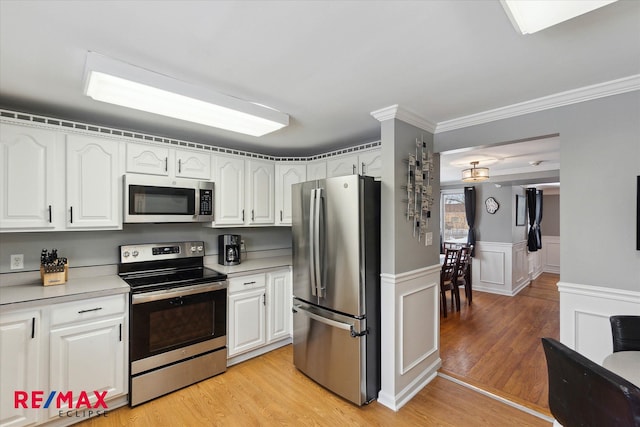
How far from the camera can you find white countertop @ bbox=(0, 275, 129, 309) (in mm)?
1881

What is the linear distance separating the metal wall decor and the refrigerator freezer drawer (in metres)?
0.95

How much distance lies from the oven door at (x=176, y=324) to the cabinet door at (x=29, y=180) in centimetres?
89

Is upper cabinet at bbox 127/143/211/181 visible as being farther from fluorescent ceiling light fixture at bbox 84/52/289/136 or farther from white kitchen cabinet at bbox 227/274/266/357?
white kitchen cabinet at bbox 227/274/266/357

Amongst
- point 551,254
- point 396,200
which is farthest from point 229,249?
point 551,254

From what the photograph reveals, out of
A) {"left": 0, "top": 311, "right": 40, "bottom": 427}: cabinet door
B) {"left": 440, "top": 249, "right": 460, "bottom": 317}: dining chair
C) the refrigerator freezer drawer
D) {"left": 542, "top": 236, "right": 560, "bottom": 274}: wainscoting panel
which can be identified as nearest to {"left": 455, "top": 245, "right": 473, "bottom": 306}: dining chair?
{"left": 440, "top": 249, "right": 460, "bottom": 317}: dining chair

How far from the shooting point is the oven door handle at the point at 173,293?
226 cm

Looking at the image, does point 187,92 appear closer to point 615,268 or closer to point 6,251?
point 6,251

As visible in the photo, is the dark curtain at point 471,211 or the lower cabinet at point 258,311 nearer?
the lower cabinet at point 258,311

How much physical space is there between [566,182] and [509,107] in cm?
67

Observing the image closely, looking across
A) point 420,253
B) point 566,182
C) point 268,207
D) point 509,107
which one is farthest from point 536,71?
point 268,207

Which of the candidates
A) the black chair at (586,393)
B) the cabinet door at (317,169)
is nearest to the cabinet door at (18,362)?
the cabinet door at (317,169)

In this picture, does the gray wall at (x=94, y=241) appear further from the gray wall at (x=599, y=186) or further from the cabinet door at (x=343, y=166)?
the gray wall at (x=599, y=186)

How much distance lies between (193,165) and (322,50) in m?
1.92

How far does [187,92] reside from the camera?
1801 millimetres
